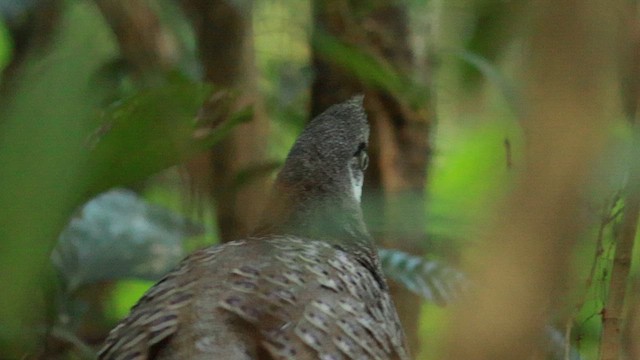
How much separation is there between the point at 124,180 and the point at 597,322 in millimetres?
703

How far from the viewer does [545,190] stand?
41cm

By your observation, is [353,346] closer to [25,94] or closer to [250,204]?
[25,94]

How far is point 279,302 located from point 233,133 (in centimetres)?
78

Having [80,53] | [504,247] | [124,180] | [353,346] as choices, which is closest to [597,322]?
[353,346]

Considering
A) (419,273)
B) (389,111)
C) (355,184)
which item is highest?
(389,111)

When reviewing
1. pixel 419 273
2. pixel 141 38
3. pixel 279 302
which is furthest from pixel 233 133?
pixel 279 302

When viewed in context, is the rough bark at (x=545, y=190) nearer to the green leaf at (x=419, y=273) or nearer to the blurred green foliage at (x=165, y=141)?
the blurred green foliage at (x=165, y=141)

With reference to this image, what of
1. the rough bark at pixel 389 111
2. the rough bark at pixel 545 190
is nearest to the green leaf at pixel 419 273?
the rough bark at pixel 389 111

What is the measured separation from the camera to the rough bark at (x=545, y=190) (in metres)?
0.41

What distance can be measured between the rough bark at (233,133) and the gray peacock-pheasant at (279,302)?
0.34 m

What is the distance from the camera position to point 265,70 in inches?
77.4

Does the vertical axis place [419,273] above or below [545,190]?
below

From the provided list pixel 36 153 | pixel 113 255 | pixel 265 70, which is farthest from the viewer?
pixel 265 70

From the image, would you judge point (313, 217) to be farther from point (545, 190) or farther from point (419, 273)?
point (545, 190)
